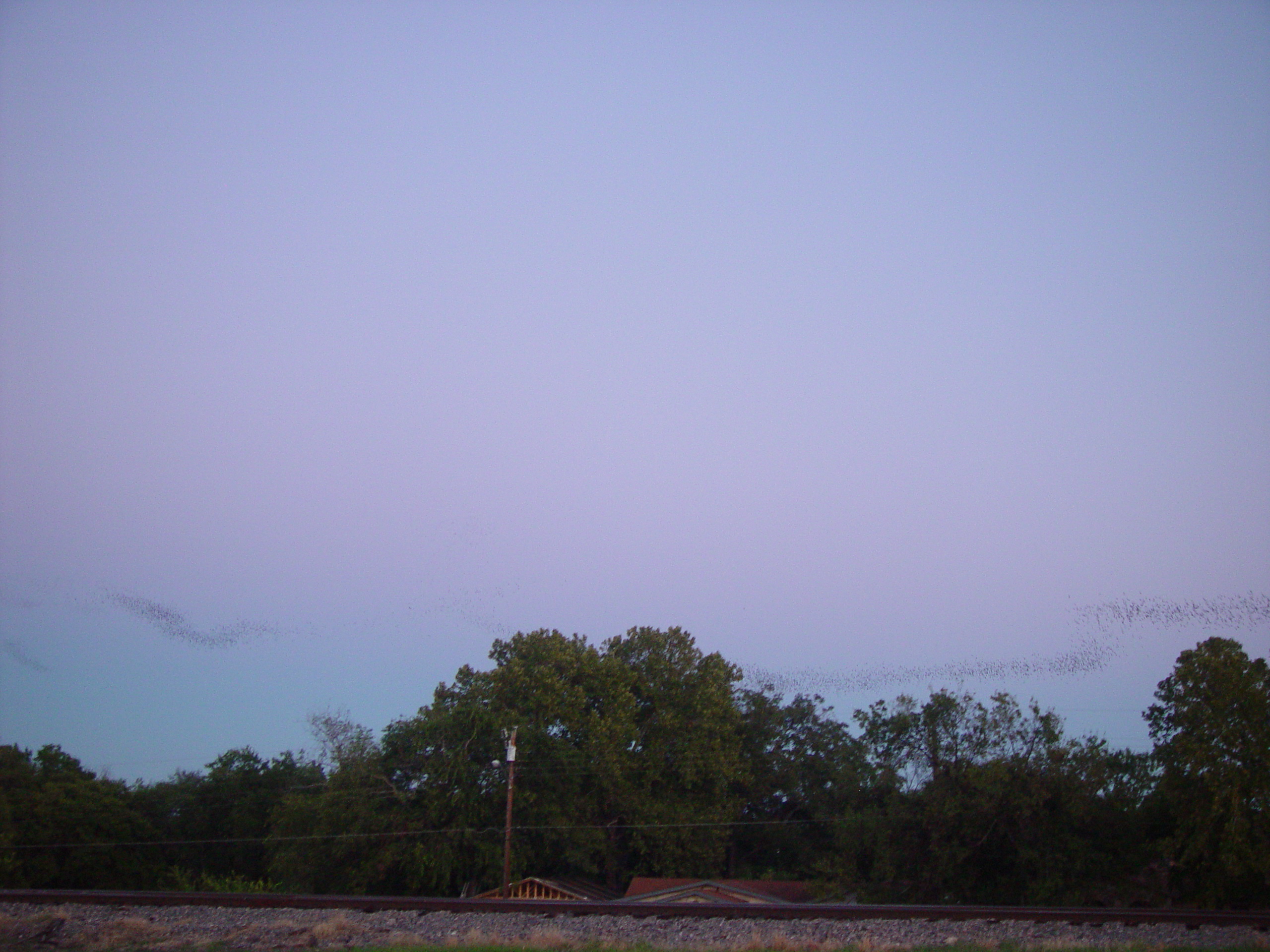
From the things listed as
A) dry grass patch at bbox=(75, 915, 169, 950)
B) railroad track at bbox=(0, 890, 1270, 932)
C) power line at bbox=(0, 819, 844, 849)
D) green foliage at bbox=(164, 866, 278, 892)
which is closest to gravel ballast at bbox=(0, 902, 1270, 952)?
dry grass patch at bbox=(75, 915, 169, 950)

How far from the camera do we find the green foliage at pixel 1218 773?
25047 millimetres

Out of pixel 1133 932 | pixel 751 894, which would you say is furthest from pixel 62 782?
pixel 1133 932

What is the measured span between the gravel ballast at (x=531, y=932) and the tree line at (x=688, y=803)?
495 inches

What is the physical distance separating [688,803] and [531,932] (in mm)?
32021

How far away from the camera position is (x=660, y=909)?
46.5 ft

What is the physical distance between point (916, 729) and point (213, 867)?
131ft

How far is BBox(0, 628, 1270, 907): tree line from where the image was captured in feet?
90.9

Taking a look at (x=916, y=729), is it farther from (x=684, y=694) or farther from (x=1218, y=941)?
(x=1218, y=941)

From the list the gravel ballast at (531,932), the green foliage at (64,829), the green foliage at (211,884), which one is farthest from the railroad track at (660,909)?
the green foliage at (64,829)

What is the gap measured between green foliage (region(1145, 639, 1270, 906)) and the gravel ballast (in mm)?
15166

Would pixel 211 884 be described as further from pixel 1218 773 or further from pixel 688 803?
pixel 1218 773

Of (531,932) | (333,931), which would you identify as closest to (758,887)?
(531,932)

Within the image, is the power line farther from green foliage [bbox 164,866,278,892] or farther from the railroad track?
the railroad track

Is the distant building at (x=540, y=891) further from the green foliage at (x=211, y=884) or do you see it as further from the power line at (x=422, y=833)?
the green foliage at (x=211, y=884)
